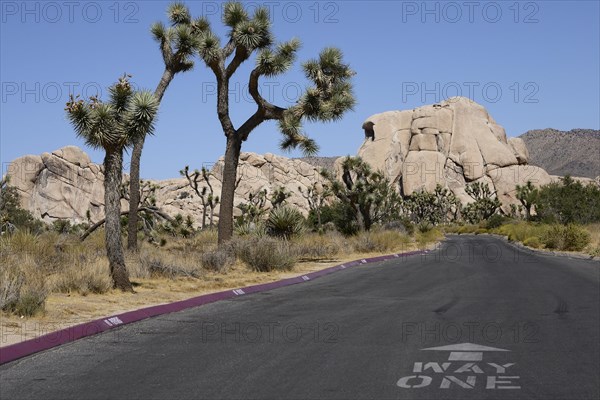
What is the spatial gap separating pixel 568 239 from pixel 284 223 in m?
16.3

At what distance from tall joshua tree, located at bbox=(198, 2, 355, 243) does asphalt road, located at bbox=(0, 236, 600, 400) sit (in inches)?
490

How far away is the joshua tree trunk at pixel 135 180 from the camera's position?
26355mm

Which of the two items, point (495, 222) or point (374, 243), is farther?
point (495, 222)

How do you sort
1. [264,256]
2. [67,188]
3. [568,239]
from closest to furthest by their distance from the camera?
1. [264,256]
2. [568,239]
3. [67,188]

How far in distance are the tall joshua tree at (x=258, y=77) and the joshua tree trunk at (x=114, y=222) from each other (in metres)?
10.8

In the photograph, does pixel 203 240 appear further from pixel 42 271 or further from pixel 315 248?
pixel 42 271

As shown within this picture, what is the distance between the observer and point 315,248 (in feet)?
111

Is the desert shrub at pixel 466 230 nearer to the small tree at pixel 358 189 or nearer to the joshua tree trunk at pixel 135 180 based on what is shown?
the small tree at pixel 358 189

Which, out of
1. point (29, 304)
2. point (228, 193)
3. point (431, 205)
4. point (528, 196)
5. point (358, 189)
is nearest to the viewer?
A: point (29, 304)

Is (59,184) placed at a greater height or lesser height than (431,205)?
greater

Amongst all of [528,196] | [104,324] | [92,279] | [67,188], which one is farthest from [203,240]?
[67,188]

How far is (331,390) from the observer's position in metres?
6.70

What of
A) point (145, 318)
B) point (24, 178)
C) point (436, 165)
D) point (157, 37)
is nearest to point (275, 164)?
point (436, 165)

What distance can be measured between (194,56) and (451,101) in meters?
137
